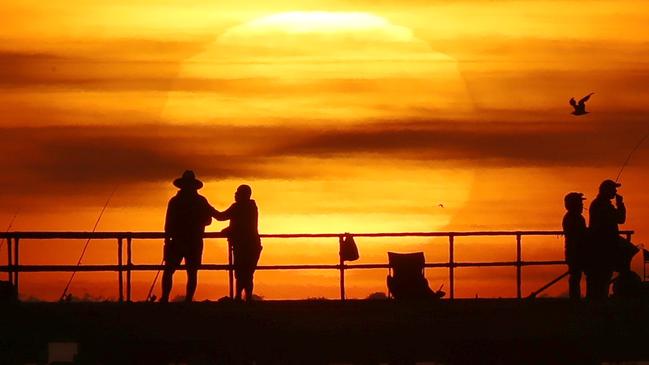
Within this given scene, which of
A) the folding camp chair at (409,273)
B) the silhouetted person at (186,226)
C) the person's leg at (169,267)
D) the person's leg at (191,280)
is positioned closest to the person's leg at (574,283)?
the folding camp chair at (409,273)

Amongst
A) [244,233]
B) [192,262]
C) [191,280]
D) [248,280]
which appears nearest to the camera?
[192,262]

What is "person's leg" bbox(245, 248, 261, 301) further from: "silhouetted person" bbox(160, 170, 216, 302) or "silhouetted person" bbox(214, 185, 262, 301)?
"silhouetted person" bbox(160, 170, 216, 302)

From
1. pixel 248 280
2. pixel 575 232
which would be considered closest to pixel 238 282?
pixel 248 280

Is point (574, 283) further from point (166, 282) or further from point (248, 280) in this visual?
point (166, 282)

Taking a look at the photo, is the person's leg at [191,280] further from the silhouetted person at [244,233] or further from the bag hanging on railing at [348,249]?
the bag hanging on railing at [348,249]

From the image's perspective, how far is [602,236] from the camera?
99.7ft

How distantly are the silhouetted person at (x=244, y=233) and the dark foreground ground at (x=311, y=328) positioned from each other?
2.23 ft

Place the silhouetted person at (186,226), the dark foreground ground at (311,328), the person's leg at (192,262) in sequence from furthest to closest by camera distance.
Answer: the person's leg at (192,262) < the silhouetted person at (186,226) < the dark foreground ground at (311,328)

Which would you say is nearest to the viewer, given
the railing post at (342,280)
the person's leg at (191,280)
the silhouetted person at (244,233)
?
the person's leg at (191,280)

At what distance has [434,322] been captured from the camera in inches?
1145

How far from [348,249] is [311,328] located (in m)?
4.33

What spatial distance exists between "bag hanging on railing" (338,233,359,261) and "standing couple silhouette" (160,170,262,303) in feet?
9.46

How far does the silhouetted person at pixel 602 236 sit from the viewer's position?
3034cm

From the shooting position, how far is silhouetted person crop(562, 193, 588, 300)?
30281 millimetres
